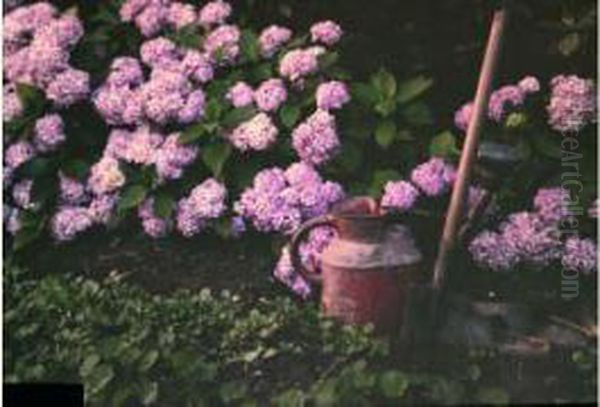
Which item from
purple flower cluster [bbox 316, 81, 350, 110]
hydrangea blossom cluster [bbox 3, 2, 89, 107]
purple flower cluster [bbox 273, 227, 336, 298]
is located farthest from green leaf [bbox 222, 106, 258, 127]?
hydrangea blossom cluster [bbox 3, 2, 89, 107]

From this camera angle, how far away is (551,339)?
3.58 meters

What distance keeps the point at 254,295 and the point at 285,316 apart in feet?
0.53

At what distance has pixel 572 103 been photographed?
3.69 m

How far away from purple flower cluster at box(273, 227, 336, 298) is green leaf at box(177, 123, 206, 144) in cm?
50

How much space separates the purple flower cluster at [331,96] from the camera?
3.88 m

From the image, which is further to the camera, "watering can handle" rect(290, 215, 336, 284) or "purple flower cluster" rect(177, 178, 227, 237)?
"purple flower cluster" rect(177, 178, 227, 237)

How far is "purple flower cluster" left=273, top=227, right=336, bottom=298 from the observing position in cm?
379

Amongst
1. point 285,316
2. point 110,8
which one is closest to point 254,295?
point 285,316

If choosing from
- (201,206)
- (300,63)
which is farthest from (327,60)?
(201,206)

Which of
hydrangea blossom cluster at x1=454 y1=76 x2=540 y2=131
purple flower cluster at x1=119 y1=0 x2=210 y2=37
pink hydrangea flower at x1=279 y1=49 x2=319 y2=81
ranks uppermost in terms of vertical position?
purple flower cluster at x1=119 y1=0 x2=210 y2=37

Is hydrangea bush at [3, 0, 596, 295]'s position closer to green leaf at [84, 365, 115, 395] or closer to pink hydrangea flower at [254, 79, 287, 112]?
pink hydrangea flower at [254, 79, 287, 112]

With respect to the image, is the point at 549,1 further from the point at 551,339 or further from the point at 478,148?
the point at 551,339

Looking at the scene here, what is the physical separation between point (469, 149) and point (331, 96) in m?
0.58

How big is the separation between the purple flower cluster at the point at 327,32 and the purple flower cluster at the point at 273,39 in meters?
0.09
